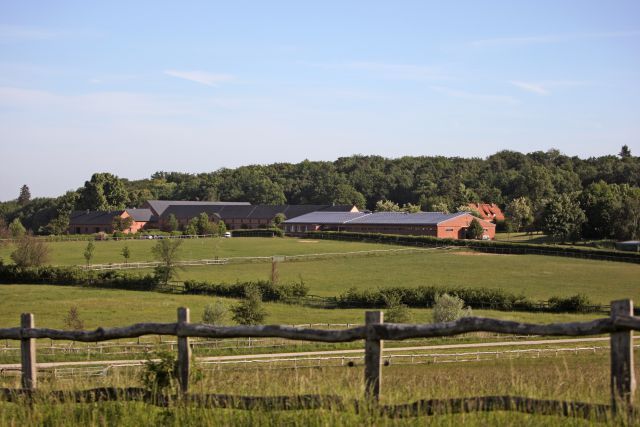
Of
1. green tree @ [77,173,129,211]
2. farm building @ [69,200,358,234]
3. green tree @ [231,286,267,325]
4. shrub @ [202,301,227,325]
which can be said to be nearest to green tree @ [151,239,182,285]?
green tree @ [231,286,267,325]

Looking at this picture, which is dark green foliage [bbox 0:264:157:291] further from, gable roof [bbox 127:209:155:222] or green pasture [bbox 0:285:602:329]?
gable roof [bbox 127:209:155:222]

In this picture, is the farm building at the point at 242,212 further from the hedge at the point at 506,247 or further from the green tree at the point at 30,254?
the green tree at the point at 30,254

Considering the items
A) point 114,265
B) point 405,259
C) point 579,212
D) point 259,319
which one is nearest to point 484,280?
point 405,259

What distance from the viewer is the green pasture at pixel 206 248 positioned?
254ft

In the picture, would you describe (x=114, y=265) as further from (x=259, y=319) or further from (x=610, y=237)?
(x=610, y=237)

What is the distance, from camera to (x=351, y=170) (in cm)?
18488

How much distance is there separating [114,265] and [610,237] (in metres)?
63.4

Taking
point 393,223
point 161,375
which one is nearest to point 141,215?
point 393,223

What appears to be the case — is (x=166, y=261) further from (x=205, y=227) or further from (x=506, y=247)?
(x=205, y=227)

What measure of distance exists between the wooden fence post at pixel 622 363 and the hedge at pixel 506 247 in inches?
2598

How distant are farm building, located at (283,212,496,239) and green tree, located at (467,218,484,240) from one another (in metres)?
1.06

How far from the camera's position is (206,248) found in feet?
293

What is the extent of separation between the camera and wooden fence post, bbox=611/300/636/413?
255 inches

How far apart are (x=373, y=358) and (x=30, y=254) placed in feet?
190
